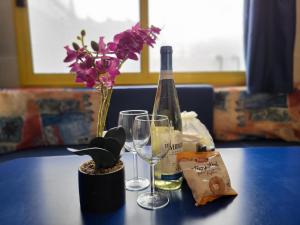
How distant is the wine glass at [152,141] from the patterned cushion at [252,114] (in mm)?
1379

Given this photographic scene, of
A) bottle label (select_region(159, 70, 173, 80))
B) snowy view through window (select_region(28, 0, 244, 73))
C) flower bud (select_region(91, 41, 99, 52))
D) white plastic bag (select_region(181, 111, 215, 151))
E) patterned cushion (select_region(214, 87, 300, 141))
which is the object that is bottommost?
patterned cushion (select_region(214, 87, 300, 141))

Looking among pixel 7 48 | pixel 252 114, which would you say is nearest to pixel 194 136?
pixel 252 114

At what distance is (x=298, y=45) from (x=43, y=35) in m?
1.95

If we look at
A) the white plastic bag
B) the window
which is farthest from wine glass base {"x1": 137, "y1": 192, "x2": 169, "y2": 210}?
the window

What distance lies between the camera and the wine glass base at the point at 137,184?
2.42ft

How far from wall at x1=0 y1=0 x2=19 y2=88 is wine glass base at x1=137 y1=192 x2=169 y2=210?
6.02 ft

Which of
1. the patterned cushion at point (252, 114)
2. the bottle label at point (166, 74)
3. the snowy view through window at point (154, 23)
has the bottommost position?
the patterned cushion at point (252, 114)

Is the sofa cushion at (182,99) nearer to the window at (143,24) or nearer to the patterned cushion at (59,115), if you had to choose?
→ the patterned cushion at (59,115)

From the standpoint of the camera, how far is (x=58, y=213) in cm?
62

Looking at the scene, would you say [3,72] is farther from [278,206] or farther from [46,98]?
[278,206]

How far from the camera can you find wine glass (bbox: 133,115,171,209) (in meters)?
0.64

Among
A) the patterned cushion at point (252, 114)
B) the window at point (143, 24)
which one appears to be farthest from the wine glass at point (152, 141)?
the window at point (143, 24)

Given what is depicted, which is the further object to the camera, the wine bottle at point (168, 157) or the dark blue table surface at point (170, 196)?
the wine bottle at point (168, 157)

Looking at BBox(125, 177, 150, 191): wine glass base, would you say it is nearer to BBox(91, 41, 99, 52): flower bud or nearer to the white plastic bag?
the white plastic bag
